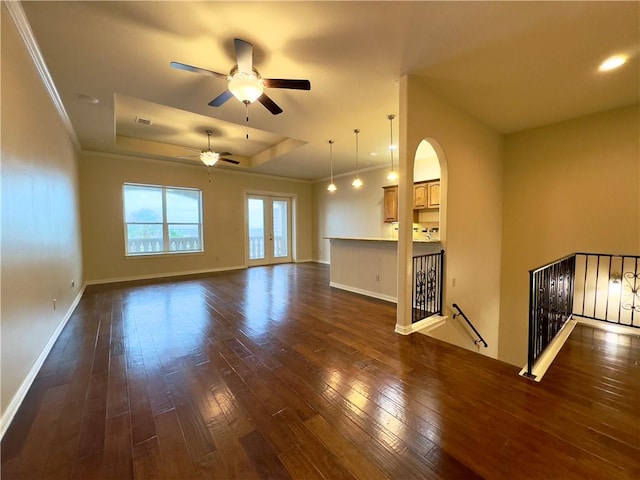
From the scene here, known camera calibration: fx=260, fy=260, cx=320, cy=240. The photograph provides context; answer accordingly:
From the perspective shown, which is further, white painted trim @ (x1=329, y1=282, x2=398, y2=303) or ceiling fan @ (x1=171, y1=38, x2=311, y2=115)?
white painted trim @ (x1=329, y1=282, x2=398, y2=303)

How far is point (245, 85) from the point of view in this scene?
2.36 meters

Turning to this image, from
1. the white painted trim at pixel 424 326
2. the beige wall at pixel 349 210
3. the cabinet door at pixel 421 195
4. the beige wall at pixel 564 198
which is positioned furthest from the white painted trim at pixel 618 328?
the beige wall at pixel 349 210

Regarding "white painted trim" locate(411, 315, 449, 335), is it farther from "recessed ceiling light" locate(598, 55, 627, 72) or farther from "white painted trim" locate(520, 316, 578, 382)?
"recessed ceiling light" locate(598, 55, 627, 72)

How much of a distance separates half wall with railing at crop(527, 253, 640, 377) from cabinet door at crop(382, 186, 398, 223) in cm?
351

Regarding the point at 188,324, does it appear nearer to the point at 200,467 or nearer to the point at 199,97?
the point at 200,467

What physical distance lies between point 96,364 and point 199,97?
3.16 metres

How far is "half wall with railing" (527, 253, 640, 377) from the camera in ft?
9.50

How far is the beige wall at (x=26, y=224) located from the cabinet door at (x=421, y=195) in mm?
5959

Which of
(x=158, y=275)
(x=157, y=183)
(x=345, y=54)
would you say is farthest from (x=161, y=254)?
(x=345, y=54)

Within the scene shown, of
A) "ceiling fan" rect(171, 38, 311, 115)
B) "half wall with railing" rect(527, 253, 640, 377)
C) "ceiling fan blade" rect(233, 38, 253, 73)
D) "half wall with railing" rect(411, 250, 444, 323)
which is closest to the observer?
"ceiling fan blade" rect(233, 38, 253, 73)

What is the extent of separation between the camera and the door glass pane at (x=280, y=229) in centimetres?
870

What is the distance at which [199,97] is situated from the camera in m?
3.36

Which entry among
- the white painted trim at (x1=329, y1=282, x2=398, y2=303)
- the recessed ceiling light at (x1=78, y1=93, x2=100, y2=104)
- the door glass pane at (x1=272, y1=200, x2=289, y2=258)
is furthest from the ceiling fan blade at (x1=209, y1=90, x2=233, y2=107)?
the door glass pane at (x1=272, y1=200, x2=289, y2=258)

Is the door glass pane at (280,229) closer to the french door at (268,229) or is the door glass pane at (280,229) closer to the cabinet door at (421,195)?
the french door at (268,229)
